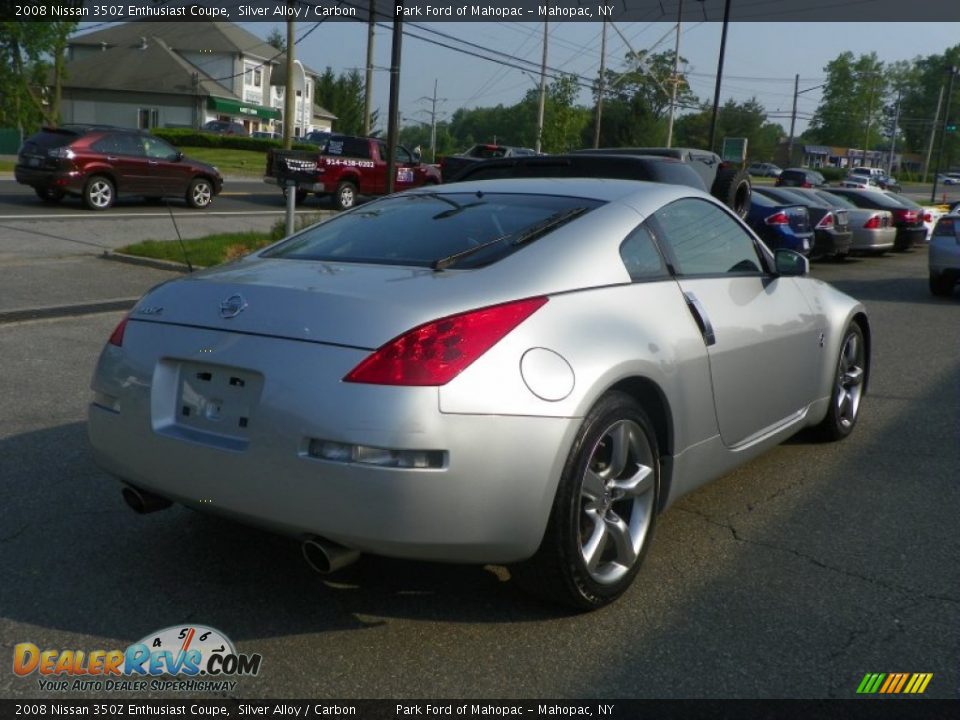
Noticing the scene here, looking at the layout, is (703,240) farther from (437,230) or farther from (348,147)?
(348,147)

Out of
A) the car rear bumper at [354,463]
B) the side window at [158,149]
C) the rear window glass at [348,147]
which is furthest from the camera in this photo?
the rear window glass at [348,147]

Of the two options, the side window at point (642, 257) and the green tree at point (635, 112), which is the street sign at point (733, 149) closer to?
the green tree at point (635, 112)

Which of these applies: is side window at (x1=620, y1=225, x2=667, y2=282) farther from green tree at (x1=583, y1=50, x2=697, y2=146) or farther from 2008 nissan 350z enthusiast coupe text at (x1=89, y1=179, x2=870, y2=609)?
green tree at (x1=583, y1=50, x2=697, y2=146)

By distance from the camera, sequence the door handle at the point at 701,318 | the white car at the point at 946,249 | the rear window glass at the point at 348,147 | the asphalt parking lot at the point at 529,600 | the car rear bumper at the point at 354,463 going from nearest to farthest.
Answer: the car rear bumper at the point at 354,463
the asphalt parking lot at the point at 529,600
the door handle at the point at 701,318
the white car at the point at 946,249
the rear window glass at the point at 348,147

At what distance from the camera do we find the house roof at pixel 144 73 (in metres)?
72.6

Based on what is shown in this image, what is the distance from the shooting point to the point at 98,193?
20.2m

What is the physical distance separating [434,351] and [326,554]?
715mm

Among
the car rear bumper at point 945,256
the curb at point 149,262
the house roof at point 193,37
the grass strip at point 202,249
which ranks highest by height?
the house roof at point 193,37

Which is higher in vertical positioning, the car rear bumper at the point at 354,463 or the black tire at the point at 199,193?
the car rear bumper at the point at 354,463

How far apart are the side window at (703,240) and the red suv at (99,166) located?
17627mm

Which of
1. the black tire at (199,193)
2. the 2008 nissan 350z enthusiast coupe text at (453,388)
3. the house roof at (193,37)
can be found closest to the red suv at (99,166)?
the black tire at (199,193)

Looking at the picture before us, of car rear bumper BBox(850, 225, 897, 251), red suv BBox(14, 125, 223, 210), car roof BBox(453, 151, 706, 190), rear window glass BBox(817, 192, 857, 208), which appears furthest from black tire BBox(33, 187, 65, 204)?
car rear bumper BBox(850, 225, 897, 251)

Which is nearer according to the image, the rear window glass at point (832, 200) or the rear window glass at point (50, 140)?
the rear window glass at point (832, 200)

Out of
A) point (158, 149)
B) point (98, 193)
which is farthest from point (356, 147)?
point (98, 193)
